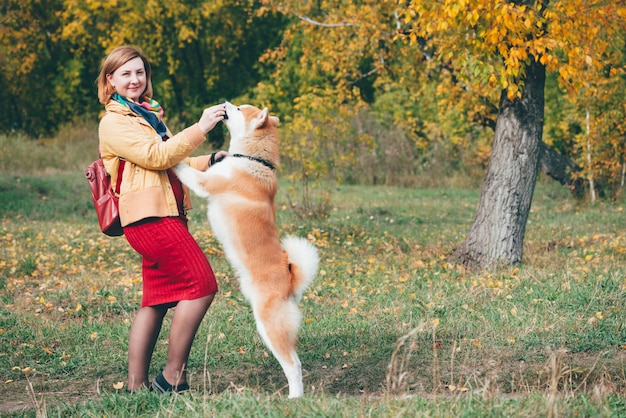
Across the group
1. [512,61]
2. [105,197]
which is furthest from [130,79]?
[512,61]

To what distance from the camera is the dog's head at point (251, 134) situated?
4.50 metres

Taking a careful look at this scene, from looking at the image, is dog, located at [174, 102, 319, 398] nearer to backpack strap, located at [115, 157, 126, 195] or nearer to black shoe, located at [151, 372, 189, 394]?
backpack strap, located at [115, 157, 126, 195]

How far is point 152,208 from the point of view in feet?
13.0

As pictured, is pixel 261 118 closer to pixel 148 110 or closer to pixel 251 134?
pixel 251 134

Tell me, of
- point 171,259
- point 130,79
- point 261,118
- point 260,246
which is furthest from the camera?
point 261,118

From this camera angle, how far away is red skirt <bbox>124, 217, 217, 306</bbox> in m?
3.99

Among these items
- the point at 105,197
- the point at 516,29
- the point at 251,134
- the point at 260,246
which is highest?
the point at 516,29

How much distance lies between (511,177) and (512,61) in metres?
1.55

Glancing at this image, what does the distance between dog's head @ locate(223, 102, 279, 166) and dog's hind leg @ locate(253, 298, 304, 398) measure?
92 cm

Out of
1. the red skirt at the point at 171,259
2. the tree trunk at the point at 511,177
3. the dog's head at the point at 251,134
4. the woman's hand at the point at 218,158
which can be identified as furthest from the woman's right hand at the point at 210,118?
the tree trunk at the point at 511,177

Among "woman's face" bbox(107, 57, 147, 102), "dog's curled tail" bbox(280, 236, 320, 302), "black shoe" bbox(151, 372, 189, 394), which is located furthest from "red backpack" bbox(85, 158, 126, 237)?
"dog's curled tail" bbox(280, 236, 320, 302)

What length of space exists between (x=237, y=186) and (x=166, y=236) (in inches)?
21.4

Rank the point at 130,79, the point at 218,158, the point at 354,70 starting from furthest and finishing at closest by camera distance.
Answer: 1. the point at 354,70
2. the point at 218,158
3. the point at 130,79

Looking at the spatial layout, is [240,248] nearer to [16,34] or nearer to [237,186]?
[237,186]
